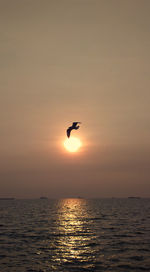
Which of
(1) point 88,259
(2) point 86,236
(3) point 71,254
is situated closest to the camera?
(1) point 88,259

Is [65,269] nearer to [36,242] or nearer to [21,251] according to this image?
[21,251]

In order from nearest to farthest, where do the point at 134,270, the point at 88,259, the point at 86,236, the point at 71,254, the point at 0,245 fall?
the point at 134,270 < the point at 88,259 < the point at 71,254 < the point at 0,245 < the point at 86,236

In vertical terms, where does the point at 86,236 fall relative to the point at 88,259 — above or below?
above

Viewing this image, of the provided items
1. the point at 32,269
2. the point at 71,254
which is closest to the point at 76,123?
the point at 71,254

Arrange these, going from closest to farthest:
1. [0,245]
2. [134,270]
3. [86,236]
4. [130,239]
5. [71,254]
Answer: [134,270], [71,254], [0,245], [130,239], [86,236]

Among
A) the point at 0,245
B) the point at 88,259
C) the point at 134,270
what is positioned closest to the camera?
the point at 134,270

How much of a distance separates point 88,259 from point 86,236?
12.6 metres

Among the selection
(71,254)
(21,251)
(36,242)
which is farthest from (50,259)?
(36,242)

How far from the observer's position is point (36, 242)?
33344 millimetres

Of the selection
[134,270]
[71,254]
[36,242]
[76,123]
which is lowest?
[134,270]

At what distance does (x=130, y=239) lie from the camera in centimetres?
3512

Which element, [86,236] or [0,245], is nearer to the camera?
[0,245]

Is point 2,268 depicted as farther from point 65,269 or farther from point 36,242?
point 36,242

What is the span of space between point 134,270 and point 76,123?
16.1 metres
